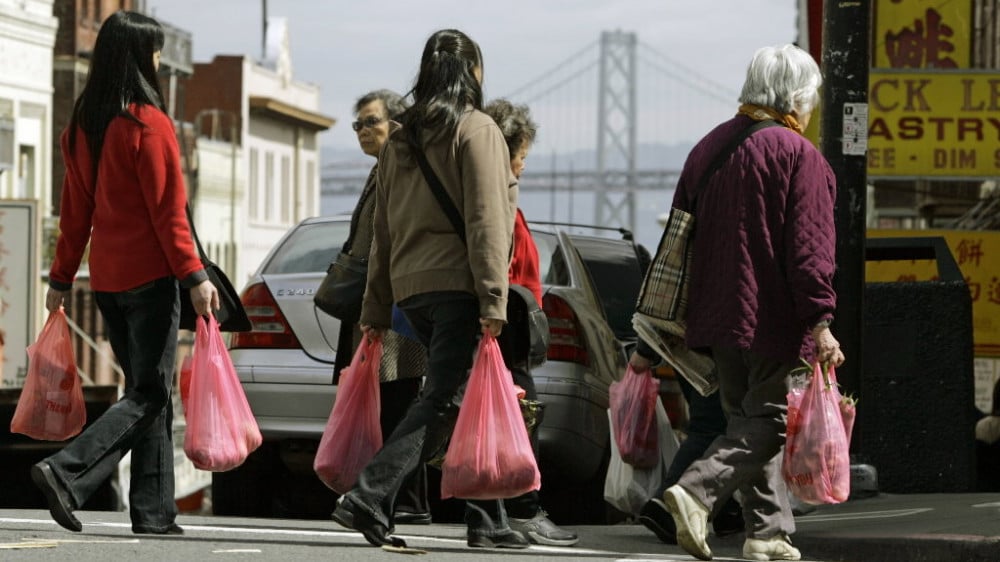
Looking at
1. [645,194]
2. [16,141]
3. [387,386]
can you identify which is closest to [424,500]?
[387,386]

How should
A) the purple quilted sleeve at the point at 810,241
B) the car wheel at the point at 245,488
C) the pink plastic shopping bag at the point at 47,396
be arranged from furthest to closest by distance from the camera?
the car wheel at the point at 245,488, the pink plastic shopping bag at the point at 47,396, the purple quilted sleeve at the point at 810,241

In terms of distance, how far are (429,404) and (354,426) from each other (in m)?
0.52

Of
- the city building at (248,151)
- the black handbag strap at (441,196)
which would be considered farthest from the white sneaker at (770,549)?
the city building at (248,151)

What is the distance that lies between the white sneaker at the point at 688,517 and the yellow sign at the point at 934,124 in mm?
6729

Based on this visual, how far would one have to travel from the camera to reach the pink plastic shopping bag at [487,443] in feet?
25.6

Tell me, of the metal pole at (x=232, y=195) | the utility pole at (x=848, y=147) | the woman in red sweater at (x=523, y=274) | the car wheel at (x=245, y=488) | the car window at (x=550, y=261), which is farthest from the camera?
the metal pole at (x=232, y=195)

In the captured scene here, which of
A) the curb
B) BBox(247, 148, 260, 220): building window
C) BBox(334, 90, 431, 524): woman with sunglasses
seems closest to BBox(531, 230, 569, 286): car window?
BBox(334, 90, 431, 524): woman with sunglasses

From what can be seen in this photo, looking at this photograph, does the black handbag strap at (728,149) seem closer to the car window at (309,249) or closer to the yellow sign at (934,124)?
the car window at (309,249)

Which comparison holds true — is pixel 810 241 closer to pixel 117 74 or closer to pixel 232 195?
pixel 117 74

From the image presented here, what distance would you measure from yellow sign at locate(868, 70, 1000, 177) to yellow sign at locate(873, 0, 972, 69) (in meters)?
1.46

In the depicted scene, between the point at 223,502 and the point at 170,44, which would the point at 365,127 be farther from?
the point at 170,44

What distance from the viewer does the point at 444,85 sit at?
789 cm

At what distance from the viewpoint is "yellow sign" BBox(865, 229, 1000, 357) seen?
14.7 meters

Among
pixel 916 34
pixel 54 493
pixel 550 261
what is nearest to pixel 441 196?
pixel 54 493
